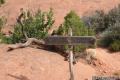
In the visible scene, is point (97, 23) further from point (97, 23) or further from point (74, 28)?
point (74, 28)

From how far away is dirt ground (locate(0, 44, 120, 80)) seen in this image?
12.1 meters

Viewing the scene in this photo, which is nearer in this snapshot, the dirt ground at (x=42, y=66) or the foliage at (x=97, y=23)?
the dirt ground at (x=42, y=66)

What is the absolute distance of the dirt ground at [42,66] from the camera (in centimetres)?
1215

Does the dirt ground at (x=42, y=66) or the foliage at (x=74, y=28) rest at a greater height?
the foliage at (x=74, y=28)

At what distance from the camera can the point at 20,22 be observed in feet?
49.3

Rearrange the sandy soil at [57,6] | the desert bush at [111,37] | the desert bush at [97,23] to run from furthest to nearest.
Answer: the sandy soil at [57,6]
the desert bush at [97,23]
the desert bush at [111,37]

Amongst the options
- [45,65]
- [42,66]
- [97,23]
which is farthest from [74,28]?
[97,23]

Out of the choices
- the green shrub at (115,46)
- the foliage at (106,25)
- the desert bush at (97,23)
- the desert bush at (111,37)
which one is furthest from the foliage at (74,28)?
the desert bush at (97,23)

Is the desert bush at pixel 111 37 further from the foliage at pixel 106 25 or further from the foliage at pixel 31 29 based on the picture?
the foliage at pixel 31 29

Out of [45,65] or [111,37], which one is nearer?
[45,65]

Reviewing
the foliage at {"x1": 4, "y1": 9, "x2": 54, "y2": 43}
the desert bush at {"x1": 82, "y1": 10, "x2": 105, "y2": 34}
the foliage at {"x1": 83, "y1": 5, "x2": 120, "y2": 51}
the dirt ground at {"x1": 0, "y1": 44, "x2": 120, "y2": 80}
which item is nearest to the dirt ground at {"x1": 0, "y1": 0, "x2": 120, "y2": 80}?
the dirt ground at {"x1": 0, "y1": 44, "x2": 120, "y2": 80}

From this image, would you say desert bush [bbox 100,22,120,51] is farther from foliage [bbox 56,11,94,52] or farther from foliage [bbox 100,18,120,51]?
foliage [bbox 56,11,94,52]

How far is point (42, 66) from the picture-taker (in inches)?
499

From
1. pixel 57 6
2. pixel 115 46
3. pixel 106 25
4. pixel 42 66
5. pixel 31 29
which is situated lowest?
pixel 42 66
